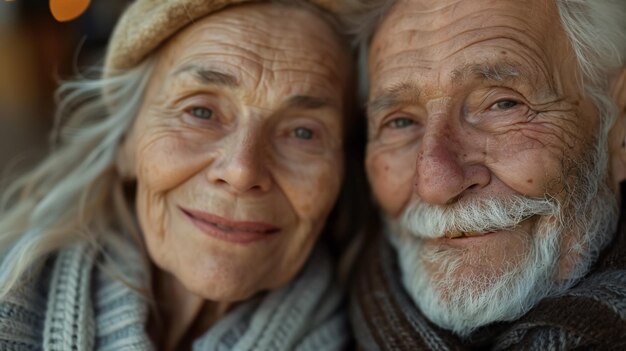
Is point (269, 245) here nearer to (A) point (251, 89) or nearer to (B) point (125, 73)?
(A) point (251, 89)

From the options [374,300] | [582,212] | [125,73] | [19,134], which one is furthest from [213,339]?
[19,134]

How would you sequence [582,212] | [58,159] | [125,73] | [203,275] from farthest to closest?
[58,159] < [125,73] < [203,275] < [582,212]

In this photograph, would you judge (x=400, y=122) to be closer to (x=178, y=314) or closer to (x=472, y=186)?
(x=472, y=186)

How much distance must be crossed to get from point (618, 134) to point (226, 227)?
119cm

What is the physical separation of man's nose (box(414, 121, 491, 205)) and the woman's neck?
85 centimetres

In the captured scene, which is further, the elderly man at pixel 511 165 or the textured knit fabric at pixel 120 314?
the textured knit fabric at pixel 120 314

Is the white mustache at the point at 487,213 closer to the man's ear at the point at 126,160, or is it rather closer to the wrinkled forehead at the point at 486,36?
the wrinkled forehead at the point at 486,36

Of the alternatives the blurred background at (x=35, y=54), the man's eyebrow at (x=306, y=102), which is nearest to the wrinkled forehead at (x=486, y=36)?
the man's eyebrow at (x=306, y=102)

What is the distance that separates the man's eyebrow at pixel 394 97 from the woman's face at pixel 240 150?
142 mm

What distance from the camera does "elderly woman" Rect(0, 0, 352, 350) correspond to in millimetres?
2016

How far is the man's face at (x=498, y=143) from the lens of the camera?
180cm

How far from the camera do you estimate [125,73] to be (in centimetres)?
232

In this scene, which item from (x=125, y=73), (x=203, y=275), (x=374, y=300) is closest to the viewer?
(x=203, y=275)

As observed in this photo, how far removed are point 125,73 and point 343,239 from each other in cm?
102
